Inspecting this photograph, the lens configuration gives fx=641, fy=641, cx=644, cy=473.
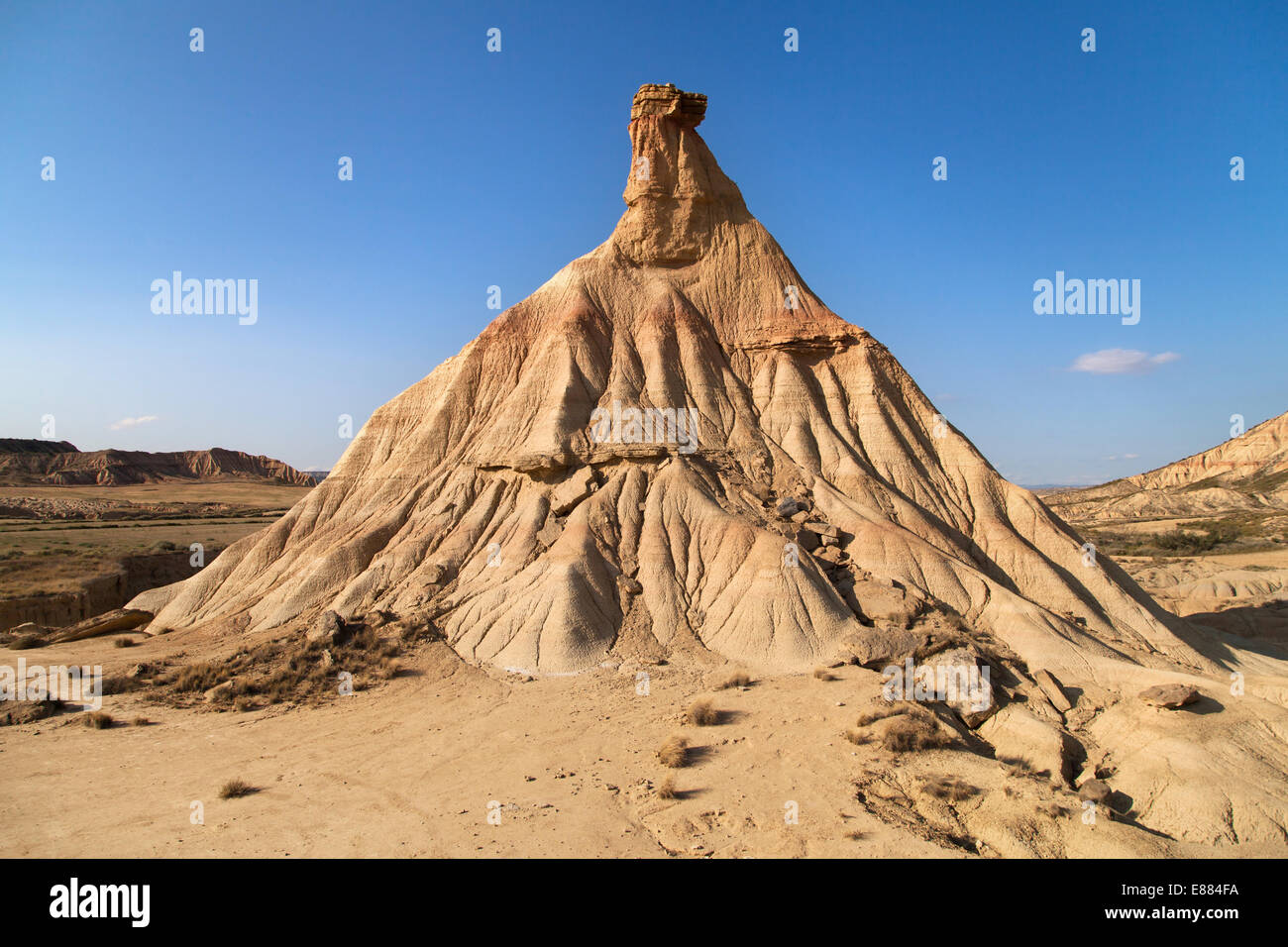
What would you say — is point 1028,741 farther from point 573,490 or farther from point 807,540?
point 573,490

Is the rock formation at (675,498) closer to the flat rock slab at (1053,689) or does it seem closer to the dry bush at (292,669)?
the flat rock slab at (1053,689)

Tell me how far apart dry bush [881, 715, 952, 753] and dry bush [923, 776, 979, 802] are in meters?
1.34

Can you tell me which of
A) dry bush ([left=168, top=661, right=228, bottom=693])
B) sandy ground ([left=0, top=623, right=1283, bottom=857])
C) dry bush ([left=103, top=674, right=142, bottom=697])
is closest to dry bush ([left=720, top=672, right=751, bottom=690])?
sandy ground ([left=0, top=623, right=1283, bottom=857])

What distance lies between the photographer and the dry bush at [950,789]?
457 inches

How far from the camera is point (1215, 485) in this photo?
8319cm

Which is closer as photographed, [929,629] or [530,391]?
[929,629]

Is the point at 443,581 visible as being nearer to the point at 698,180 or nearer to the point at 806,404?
the point at 806,404

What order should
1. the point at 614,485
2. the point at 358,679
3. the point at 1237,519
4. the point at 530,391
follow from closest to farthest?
the point at 358,679 → the point at 614,485 → the point at 530,391 → the point at 1237,519

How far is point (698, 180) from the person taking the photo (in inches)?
1277

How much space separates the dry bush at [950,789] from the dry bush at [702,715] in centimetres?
483

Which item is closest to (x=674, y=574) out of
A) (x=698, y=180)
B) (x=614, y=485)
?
(x=614, y=485)

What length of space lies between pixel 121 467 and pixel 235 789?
407ft

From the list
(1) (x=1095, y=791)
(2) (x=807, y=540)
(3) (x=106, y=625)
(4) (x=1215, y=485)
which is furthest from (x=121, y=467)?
(4) (x=1215, y=485)
